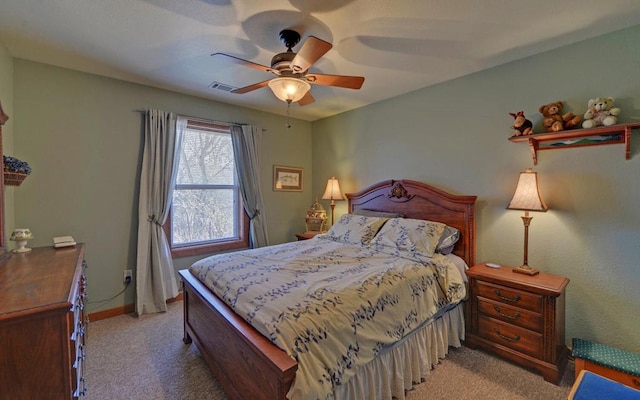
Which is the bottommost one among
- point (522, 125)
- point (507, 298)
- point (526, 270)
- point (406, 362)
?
point (406, 362)

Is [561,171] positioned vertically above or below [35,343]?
above

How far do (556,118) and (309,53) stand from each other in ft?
6.63

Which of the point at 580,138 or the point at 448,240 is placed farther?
the point at 448,240

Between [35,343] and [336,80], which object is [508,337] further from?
[35,343]

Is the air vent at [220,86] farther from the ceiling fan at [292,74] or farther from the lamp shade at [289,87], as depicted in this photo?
the lamp shade at [289,87]

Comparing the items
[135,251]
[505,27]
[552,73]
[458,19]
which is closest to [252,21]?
[458,19]

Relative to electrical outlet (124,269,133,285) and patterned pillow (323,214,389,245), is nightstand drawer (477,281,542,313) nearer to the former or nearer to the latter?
patterned pillow (323,214,389,245)

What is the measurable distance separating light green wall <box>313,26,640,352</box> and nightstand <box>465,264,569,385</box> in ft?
0.75

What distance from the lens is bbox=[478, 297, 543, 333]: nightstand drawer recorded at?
2053 mm

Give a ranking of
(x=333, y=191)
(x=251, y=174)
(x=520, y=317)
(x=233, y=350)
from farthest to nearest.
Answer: (x=333, y=191)
(x=251, y=174)
(x=520, y=317)
(x=233, y=350)

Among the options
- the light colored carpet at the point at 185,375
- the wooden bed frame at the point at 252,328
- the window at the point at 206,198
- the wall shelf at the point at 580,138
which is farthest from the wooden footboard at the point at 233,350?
the wall shelf at the point at 580,138

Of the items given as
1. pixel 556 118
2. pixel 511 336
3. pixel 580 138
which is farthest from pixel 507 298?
pixel 556 118

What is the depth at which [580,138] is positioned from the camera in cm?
215

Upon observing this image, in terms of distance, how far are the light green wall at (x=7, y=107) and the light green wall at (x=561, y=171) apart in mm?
3745
